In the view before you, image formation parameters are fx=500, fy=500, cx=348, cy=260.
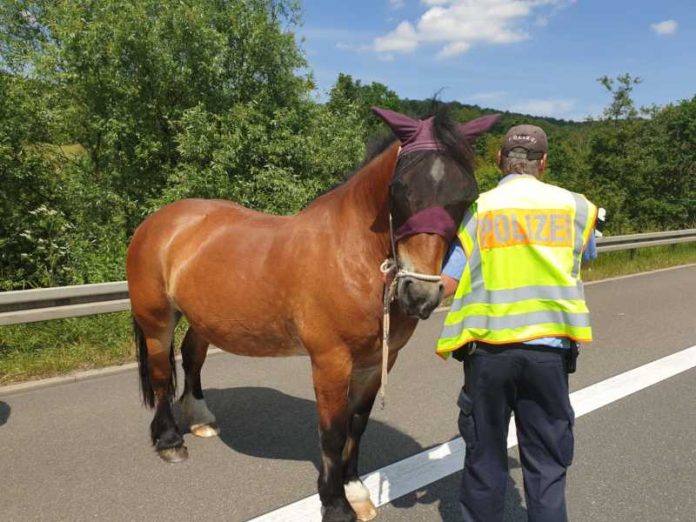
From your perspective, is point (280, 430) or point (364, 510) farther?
point (280, 430)

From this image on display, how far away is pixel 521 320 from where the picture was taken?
1.95 metres

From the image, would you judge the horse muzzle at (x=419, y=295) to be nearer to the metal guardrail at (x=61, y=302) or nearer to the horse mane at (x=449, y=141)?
the horse mane at (x=449, y=141)

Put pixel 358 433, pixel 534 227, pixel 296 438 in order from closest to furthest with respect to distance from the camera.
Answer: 1. pixel 534 227
2. pixel 358 433
3. pixel 296 438

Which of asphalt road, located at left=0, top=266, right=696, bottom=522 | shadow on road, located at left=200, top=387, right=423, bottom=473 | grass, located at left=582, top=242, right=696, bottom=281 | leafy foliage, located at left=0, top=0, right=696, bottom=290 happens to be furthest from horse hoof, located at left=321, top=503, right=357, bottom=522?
grass, located at left=582, top=242, right=696, bottom=281

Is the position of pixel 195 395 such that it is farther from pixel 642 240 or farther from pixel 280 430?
pixel 642 240

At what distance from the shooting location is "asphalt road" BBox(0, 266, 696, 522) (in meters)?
2.77

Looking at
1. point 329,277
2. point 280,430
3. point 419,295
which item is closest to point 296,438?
point 280,430

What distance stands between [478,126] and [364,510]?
6.76 ft

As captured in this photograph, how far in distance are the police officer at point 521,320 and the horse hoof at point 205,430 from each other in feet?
7.15

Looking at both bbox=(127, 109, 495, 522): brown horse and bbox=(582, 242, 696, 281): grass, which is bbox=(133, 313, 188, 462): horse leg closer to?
bbox=(127, 109, 495, 522): brown horse

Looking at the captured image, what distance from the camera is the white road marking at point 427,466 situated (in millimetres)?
2727

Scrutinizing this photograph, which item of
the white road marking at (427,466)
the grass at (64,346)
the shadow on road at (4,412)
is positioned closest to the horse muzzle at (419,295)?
the white road marking at (427,466)

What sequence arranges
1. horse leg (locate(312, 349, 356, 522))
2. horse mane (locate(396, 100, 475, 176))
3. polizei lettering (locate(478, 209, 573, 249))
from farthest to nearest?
horse leg (locate(312, 349, 356, 522)), horse mane (locate(396, 100, 475, 176)), polizei lettering (locate(478, 209, 573, 249))

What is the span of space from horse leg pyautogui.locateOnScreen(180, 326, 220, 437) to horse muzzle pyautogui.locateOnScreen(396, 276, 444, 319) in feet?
7.81
